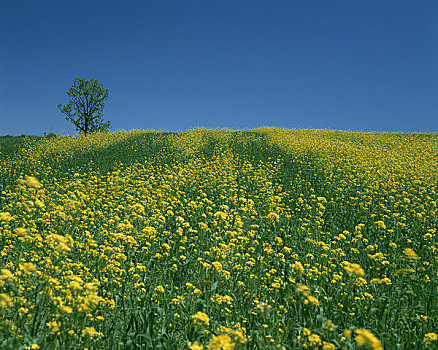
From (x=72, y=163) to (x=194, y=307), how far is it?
19447mm

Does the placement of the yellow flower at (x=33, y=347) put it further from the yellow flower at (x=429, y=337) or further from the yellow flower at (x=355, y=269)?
the yellow flower at (x=429, y=337)

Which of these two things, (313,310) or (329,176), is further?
(329,176)

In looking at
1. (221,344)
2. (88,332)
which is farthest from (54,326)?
(221,344)

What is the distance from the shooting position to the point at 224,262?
19.6ft

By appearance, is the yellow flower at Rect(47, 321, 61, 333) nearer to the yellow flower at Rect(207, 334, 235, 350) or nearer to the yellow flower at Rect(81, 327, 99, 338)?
the yellow flower at Rect(81, 327, 99, 338)

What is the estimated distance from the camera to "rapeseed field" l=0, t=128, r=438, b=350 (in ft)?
12.9

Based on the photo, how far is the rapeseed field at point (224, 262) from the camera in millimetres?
3943

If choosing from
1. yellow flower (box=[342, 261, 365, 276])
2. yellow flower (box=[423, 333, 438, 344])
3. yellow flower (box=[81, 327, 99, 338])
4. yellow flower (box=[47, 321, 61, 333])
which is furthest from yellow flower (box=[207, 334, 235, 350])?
yellow flower (box=[423, 333, 438, 344])

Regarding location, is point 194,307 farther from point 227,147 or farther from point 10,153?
point 10,153

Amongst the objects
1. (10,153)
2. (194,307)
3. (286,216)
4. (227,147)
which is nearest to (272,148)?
(227,147)

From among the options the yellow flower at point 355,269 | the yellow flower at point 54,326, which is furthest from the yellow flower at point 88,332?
the yellow flower at point 355,269

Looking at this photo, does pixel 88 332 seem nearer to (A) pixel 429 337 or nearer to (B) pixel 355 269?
(B) pixel 355 269

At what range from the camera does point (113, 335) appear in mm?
3912

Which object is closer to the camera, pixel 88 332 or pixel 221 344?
pixel 221 344
